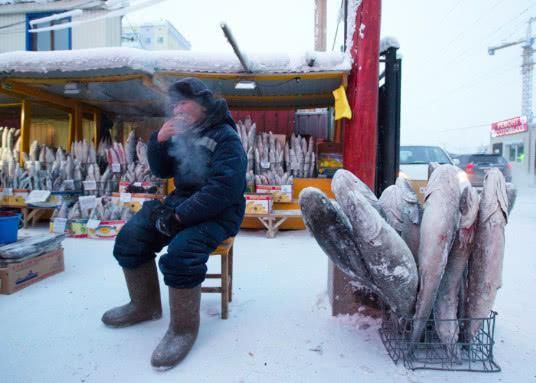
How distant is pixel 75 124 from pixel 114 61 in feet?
9.75

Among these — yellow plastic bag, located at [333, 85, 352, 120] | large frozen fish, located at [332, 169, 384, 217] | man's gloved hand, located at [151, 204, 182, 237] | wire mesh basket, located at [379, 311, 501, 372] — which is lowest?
wire mesh basket, located at [379, 311, 501, 372]

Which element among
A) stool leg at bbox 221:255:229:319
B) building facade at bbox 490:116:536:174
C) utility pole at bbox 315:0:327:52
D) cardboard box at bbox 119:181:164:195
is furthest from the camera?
building facade at bbox 490:116:536:174

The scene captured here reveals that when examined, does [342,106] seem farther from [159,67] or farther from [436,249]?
[436,249]

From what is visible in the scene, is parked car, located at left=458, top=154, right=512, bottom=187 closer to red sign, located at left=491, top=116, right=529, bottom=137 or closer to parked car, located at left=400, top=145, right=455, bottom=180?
parked car, located at left=400, top=145, right=455, bottom=180

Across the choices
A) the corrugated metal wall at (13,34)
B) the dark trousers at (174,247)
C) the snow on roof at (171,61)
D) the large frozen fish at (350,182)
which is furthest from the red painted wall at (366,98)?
the corrugated metal wall at (13,34)

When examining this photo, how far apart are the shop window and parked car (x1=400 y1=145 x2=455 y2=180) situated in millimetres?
9621

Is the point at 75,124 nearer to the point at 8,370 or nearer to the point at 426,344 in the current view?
the point at 8,370

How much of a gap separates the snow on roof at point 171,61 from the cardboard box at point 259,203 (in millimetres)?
1628

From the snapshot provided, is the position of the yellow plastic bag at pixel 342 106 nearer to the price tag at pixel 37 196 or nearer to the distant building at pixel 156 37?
the price tag at pixel 37 196

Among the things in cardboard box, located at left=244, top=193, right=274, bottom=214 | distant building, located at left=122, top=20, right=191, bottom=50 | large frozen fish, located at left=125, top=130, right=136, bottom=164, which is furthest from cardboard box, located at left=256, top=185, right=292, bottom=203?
distant building, located at left=122, top=20, right=191, bottom=50

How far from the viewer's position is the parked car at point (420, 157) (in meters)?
7.38

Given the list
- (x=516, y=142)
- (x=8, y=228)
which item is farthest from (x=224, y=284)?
(x=516, y=142)

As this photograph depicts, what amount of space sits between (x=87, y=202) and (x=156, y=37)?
2658 cm

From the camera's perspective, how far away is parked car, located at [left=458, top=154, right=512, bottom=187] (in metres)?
12.1
